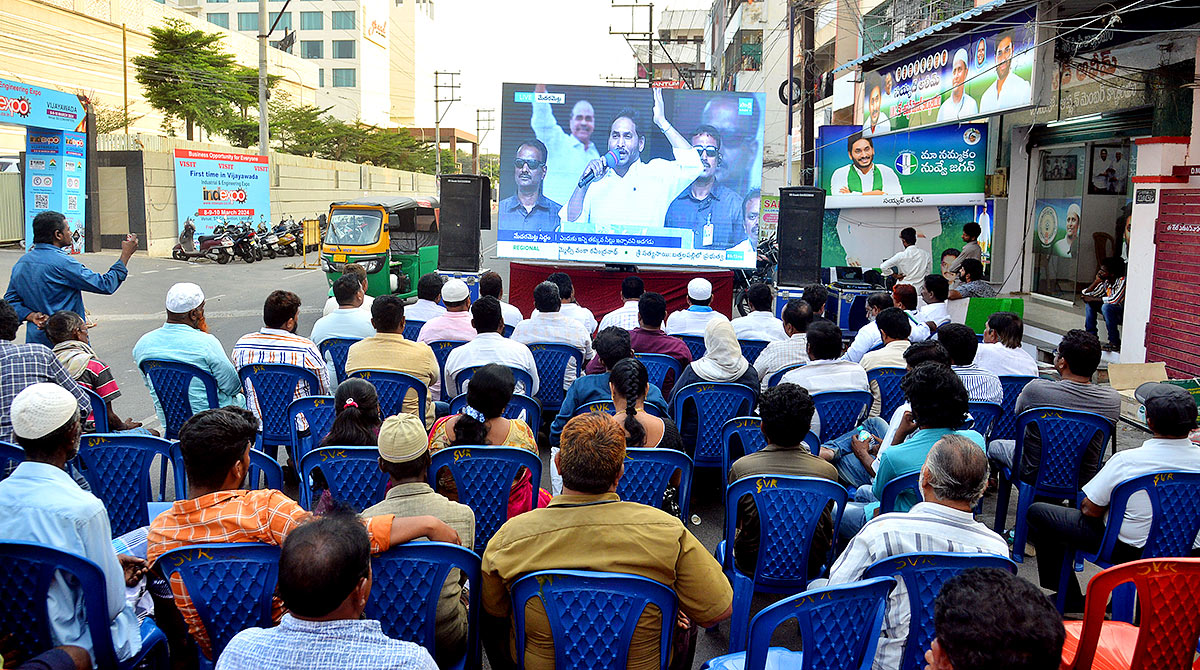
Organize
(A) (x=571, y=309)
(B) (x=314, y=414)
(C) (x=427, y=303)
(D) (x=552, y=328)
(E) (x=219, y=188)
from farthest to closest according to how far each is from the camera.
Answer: (E) (x=219, y=188), (C) (x=427, y=303), (A) (x=571, y=309), (D) (x=552, y=328), (B) (x=314, y=414)

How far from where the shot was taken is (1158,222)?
8.69 metres

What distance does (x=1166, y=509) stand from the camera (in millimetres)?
3488

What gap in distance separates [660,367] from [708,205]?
5.88m

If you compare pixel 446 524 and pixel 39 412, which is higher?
pixel 39 412

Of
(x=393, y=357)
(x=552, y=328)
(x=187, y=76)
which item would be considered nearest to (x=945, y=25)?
(x=552, y=328)

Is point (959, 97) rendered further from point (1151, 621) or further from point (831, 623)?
point (831, 623)

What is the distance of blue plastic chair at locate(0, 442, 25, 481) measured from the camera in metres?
3.67

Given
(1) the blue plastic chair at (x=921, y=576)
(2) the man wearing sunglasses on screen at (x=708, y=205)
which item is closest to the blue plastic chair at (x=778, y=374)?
(1) the blue plastic chair at (x=921, y=576)

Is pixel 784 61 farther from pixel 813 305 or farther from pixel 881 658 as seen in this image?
pixel 881 658

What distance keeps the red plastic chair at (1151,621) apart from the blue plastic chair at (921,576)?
0.25 meters

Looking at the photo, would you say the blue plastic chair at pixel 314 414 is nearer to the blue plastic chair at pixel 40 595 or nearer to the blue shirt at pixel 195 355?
the blue shirt at pixel 195 355

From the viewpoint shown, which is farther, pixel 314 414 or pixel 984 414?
pixel 984 414

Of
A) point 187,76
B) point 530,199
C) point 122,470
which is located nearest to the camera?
point 122,470

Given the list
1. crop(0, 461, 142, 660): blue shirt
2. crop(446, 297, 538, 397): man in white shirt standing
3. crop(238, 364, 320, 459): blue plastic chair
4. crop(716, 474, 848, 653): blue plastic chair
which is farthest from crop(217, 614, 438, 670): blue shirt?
crop(446, 297, 538, 397): man in white shirt standing
